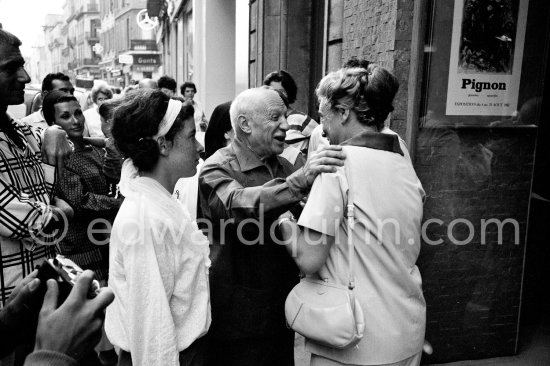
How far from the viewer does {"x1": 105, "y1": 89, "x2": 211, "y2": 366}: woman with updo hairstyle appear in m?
2.04

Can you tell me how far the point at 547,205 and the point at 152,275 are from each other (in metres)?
Answer: 4.10

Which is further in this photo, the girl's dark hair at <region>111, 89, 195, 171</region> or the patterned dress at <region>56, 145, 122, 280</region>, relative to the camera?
the patterned dress at <region>56, 145, 122, 280</region>

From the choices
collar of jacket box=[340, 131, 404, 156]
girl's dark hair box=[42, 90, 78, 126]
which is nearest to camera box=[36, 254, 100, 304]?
collar of jacket box=[340, 131, 404, 156]

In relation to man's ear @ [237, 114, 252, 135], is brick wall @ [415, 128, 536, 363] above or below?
below

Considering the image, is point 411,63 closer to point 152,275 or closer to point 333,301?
point 333,301

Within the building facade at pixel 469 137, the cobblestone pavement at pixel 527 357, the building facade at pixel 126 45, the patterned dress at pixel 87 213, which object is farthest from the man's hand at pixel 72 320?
the building facade at pixel 126 45

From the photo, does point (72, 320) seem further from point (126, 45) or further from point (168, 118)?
point (126, 45)

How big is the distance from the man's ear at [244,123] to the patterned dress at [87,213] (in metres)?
1.49

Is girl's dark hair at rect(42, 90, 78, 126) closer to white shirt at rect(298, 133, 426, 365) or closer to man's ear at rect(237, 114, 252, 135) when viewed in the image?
man's ear at rect(237, 114, 252, 135)

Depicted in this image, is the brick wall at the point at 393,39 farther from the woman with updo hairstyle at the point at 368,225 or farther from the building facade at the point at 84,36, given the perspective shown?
the building facade at the point at 84,36

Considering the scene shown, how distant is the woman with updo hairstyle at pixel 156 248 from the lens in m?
2.04

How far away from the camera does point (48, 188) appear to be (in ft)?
8.09

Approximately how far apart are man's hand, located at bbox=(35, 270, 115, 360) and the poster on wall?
10.7ft

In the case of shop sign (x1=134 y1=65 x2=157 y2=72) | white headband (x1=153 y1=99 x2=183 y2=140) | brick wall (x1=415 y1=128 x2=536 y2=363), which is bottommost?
brick wall (x1=415 y1=128 x2=536 y2=363)
